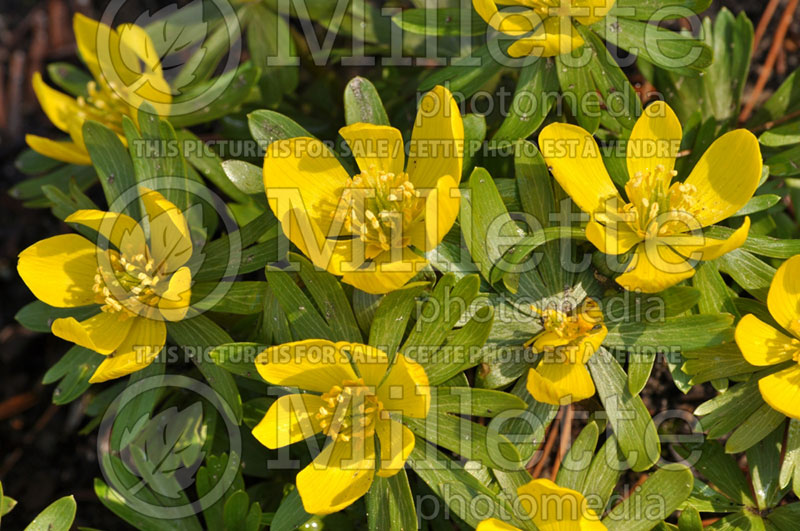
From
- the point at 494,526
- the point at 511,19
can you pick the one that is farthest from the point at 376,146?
the point at 494,526

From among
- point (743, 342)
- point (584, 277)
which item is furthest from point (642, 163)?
point (743, 342)

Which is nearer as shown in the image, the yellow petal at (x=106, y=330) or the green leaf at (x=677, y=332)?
the green leaf at (x=677, y=332)

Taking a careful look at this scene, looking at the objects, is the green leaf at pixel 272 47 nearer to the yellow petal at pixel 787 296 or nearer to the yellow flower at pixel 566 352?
the yellow flower at pixel 566 352

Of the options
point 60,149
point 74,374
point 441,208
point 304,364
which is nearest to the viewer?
point 441,208

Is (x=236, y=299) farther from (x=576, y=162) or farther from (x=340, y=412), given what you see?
(x=576, y=162)

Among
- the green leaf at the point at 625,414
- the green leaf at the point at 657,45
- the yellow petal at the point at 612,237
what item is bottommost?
the green leaf at the point at 625,414

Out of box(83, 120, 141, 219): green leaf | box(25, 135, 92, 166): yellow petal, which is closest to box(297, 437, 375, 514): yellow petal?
box(83, 120, 141, 219): green leaf

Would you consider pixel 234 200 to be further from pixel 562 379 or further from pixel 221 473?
pixel 562 379

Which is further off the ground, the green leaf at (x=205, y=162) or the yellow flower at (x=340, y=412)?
the green leaf at (x=205, y=162)

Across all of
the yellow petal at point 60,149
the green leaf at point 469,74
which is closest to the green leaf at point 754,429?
the green leaf at point 469,74
